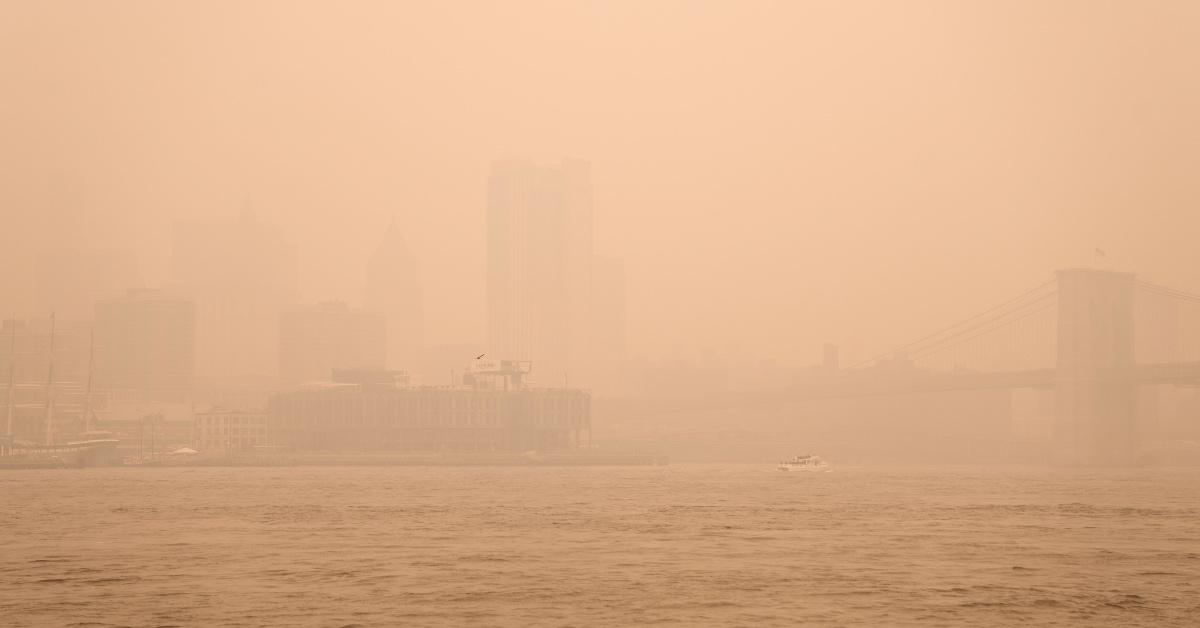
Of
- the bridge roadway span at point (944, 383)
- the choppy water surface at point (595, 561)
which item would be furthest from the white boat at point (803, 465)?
the choppy water surface at point (595, 561)

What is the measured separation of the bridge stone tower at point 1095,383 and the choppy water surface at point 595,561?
59.2 m

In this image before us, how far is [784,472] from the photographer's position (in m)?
140

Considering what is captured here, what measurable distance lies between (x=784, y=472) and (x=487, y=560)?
9625 centimetres

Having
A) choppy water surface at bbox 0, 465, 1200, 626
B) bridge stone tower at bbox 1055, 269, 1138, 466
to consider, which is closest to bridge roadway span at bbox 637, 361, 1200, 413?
bridge stone tower at bbox 1055, 269, 1138, 466

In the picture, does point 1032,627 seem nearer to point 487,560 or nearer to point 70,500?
point 487,560

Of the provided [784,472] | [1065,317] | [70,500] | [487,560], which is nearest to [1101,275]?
[1065,317]

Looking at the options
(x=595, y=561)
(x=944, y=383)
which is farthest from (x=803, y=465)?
(x=595, y=561)

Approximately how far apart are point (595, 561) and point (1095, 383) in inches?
4121

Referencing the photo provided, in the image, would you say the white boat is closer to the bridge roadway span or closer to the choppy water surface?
the bridge roadway span

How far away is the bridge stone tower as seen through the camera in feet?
457

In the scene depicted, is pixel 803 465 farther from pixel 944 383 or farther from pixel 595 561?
pixel 595 561

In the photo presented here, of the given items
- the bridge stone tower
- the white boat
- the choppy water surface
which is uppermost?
the bridge stone tower

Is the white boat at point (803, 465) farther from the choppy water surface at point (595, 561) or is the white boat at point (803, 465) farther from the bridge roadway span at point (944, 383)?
the choppy water surface at point (595, 561)

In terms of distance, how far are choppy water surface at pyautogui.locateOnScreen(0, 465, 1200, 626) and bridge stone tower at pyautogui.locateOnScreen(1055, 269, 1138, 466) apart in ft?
194
